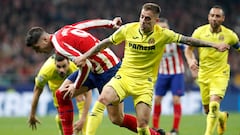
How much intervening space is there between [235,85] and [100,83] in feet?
46.5

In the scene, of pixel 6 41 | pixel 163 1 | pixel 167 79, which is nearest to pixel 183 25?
pixel 163 1

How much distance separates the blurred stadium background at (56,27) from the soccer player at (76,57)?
37.0 ft

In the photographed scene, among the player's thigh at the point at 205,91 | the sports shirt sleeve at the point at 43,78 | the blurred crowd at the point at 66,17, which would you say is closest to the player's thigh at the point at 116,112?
the sports shirt sleeve at the point at 43,78

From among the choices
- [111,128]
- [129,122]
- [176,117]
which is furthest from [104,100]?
[111,128]

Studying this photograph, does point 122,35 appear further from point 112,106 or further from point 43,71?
point 43,71

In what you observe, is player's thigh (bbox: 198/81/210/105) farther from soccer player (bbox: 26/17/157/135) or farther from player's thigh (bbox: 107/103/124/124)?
player's thigh (bbox: 107/103/124/124)

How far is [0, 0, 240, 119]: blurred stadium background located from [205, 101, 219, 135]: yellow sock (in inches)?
415

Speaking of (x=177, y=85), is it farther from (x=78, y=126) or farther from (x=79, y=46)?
(x=79, y=46)

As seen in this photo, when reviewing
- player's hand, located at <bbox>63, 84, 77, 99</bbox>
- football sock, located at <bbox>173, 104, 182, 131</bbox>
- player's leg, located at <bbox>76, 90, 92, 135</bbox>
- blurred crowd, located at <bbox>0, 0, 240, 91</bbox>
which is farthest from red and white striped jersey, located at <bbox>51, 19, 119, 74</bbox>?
blurred crowd, located at <bbox>0, 0, 240, 91</bbox>

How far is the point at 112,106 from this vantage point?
33.7 ft

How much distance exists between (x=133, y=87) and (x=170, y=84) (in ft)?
18.6

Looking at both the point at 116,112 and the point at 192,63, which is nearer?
the point at 116,112

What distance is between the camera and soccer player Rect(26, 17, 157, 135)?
10125mm

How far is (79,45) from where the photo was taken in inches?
409
